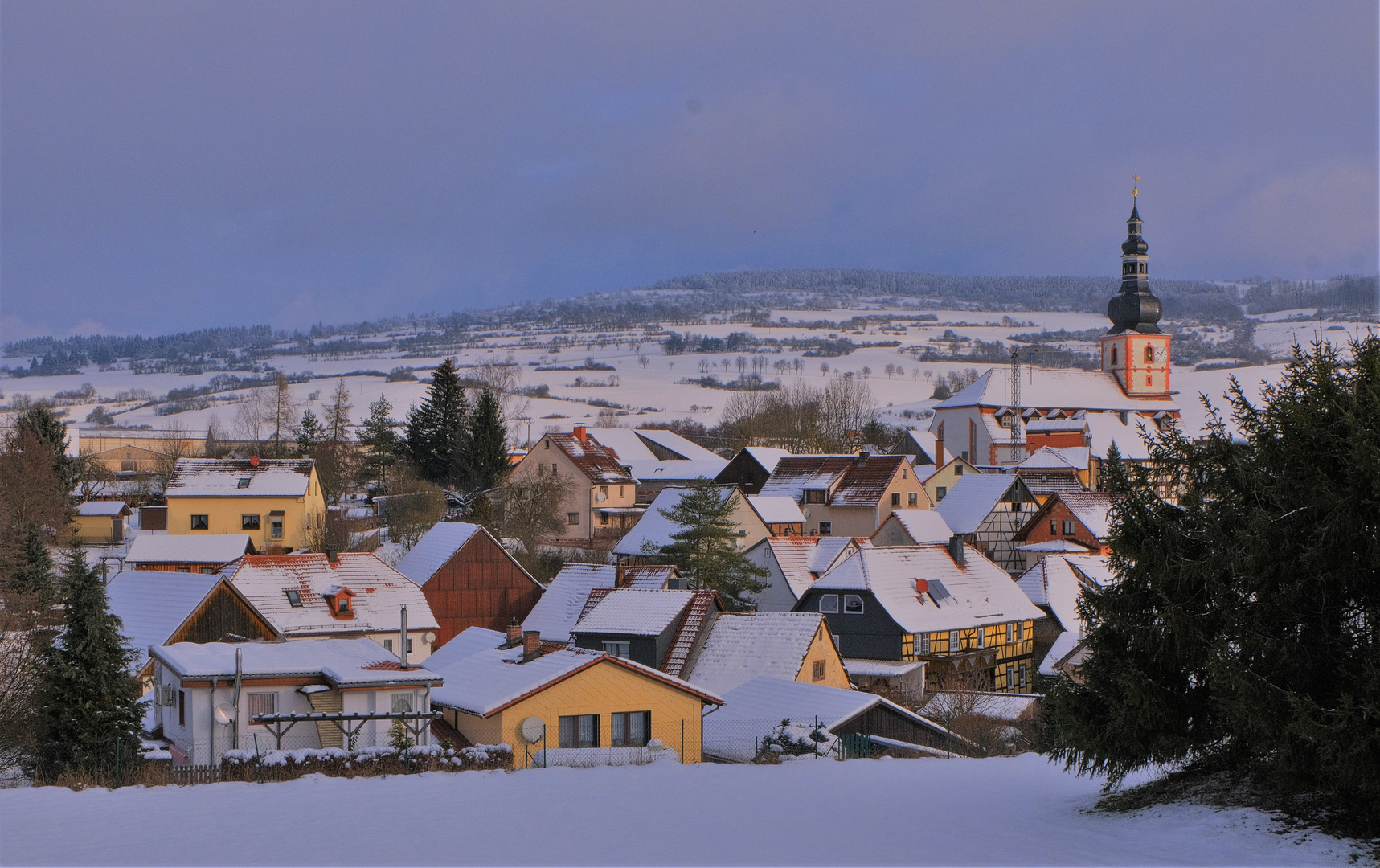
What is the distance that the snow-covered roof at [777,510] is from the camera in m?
64.0

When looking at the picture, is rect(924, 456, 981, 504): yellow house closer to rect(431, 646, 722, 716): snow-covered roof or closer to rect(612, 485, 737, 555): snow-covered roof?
rect(612, 485, 737, 555): snow-covered roof

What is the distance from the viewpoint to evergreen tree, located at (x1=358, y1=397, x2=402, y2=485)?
273 feet

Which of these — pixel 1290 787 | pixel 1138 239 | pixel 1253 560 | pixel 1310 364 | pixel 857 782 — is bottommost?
pixel 857 782

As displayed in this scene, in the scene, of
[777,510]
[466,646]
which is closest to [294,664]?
[466,646]

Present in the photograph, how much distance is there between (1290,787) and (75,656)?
811 inches

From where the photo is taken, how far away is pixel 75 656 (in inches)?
873

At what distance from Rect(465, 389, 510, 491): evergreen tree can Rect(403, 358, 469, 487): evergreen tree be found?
3406 mm

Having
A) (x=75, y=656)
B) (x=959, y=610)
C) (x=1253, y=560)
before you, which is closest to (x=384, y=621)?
(x=75, y=656)

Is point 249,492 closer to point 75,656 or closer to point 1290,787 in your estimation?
point 75,656

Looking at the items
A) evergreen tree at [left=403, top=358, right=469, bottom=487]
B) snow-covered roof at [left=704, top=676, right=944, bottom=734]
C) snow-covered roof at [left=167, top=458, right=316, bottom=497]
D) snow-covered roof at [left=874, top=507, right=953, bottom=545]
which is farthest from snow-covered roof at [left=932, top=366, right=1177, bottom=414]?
snow-covered roof at [left=704, top=676, right=944, bottom=734]

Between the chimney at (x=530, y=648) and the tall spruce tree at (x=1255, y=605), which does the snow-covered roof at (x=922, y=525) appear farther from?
the tall spruce tree at (x=1255, y=605)

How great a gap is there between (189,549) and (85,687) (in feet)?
105

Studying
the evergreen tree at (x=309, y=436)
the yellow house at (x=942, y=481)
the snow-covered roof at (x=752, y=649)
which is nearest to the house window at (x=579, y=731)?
the snow-covered roof at (x=752, y=649)

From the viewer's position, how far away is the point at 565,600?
44.3m
